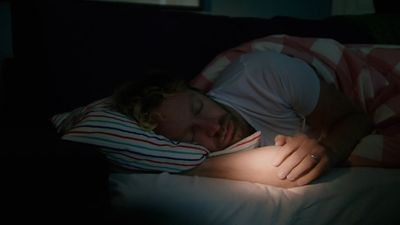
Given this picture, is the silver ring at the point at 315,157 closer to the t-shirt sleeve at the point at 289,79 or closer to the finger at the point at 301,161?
the finger at the point at 301,161

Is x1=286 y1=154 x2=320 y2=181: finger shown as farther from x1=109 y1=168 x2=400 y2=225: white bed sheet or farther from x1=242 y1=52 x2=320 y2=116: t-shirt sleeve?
x1=242 y1=52 x2=320 y2=116: t-shirt sleeve

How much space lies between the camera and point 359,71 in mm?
1226

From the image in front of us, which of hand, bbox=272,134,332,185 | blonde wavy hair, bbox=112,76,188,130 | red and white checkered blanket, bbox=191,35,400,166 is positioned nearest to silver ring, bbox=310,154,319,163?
hand, bbox=272,134,332,185

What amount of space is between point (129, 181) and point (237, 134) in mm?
298

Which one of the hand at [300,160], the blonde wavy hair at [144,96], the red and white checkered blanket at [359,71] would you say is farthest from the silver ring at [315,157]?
the blonde wavy hair at [144,96]

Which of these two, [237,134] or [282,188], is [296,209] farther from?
[237,134]

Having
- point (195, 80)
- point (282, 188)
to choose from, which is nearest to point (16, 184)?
point (282, 188)

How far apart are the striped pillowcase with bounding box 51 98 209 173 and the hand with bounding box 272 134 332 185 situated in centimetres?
16

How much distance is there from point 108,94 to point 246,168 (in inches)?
22.6

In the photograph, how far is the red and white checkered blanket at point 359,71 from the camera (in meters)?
1.12

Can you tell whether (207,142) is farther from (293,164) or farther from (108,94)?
(108,94)

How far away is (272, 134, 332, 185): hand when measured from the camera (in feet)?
2.81

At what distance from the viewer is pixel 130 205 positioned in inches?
32.3

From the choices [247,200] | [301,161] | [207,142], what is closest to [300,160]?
[301,161]
